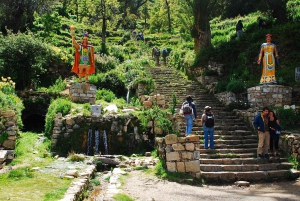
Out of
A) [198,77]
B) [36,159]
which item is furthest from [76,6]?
[36,159]

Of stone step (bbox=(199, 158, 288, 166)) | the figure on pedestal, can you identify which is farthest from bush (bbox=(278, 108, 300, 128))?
the figure on pedestal

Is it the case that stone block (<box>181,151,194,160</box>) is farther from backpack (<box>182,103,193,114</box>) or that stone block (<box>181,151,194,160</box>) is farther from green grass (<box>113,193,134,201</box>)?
green grass (<box>113,193,134,201</box>)

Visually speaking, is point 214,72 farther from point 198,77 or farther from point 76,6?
point 76,6

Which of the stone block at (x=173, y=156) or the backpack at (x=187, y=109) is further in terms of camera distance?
the backpack at (x=187, y=109)

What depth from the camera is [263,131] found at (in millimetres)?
10188

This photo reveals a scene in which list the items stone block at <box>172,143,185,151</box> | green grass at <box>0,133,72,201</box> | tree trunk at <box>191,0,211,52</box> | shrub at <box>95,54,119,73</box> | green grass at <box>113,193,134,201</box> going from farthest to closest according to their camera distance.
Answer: tree trunk at <box>191,0,211,52</box> < shrub at <box>95,54,119,73</box> < stone block at <box>172,143,185,151</box> < green grass at <box>113,193,134,201</box> < green grass at <box>0,133,72,201</box>

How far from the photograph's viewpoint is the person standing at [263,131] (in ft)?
33.4

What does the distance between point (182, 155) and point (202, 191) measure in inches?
53.9

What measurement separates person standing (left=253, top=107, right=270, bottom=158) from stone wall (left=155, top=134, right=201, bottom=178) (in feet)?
7.68

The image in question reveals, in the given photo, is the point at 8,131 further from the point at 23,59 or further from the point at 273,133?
the point at 273,133

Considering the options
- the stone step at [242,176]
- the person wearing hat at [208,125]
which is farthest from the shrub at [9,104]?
the stone step at [242,176]

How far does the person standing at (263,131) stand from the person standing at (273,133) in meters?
0.17

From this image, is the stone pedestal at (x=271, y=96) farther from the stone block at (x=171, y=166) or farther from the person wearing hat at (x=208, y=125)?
the stone block at (x=171, y=166)

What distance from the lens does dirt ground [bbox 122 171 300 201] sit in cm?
746
